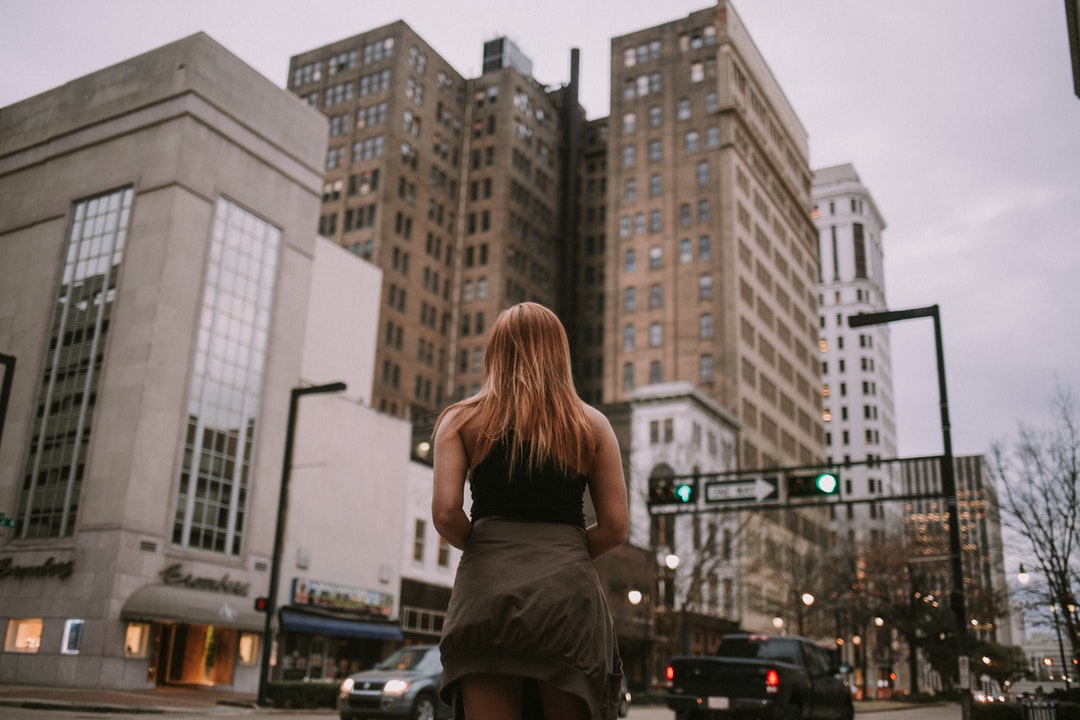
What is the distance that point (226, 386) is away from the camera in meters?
39.0

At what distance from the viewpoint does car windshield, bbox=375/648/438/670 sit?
56.3 ft

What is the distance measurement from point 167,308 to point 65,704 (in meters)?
17.7

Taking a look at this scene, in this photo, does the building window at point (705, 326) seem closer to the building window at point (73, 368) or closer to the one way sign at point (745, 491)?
the building window at point (73, 368)

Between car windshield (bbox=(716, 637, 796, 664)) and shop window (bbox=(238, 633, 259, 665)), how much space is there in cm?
2611

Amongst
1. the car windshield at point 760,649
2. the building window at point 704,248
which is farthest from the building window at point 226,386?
the building window at point 704,248

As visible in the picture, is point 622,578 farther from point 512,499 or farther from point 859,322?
point 512,499

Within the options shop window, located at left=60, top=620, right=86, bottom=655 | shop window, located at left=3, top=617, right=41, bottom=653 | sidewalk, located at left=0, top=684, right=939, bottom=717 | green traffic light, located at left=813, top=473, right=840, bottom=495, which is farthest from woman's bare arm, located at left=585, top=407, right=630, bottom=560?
shop window, located at left=3, top=617, right=41, bottom=653

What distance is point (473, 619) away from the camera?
2.91 meters

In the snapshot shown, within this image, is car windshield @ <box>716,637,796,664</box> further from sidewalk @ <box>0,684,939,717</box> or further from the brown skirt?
the brown skirt

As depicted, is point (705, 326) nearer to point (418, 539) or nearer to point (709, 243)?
point (709, 243)

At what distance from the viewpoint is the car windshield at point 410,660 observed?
56.3ft

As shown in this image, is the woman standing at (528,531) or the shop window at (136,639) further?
the shop window at (136,639)

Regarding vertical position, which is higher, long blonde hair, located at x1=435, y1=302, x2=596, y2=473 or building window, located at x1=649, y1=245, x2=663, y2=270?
building window, located at x1=649, y1=245, x2=663, y2=270

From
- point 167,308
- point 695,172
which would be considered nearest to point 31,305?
point 167,308
